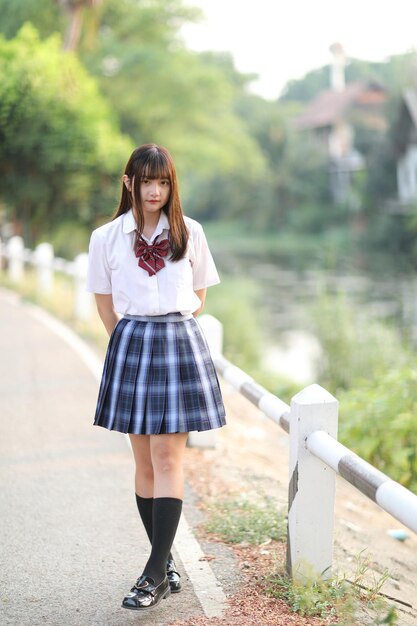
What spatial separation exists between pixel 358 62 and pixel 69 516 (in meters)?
80.9

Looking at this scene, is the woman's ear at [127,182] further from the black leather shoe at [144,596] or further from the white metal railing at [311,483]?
the black leather shoe at [144,596]

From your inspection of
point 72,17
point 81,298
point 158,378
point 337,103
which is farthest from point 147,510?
point 337,103

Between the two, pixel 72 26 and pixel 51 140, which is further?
pixel 72 26

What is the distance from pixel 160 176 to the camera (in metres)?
3.63

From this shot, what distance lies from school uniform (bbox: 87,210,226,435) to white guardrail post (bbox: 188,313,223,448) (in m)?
2.44

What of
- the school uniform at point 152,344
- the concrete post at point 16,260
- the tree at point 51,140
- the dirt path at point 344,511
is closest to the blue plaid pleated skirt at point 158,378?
the school uniform at point 152,344

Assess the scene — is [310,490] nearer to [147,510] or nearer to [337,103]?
[147,510]

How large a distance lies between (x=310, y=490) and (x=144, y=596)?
2.64 ft

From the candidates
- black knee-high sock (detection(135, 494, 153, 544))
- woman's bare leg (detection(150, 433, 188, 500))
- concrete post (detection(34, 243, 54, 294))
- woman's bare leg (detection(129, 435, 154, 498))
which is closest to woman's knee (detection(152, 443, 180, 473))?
woman's bare leg (detection(150, 433, 188, 500))

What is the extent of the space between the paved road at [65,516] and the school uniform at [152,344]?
2.62 ft

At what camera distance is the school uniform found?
3.67m

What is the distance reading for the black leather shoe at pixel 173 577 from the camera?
394 centimetres

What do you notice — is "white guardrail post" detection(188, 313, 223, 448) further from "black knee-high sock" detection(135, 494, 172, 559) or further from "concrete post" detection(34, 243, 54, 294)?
"concrete post" detection(34, 243, 54, 294)

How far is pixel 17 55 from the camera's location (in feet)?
68.9
